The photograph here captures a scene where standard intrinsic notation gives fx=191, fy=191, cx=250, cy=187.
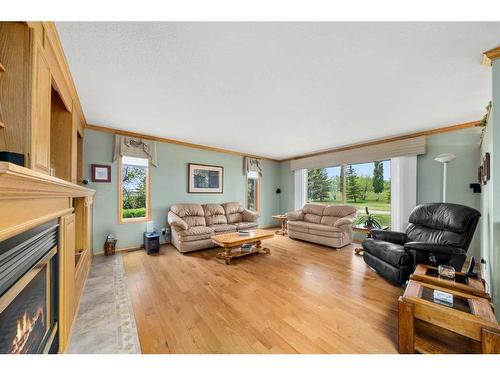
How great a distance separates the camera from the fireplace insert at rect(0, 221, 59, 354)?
0.78 metres

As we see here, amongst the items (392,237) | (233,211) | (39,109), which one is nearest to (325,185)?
(233,211)

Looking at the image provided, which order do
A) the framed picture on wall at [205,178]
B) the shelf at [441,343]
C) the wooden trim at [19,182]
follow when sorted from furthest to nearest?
the framed picture on wall at [205,178], the shelf at [441,343], the wooden trim at [19,182]

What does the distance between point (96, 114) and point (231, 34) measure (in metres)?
2.72

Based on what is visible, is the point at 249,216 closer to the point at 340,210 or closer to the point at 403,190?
the point at 340,210

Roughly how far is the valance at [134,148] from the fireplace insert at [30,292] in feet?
9.13

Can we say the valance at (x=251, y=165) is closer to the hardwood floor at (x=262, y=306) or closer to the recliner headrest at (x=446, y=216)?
the hardwood floor at (x=262, y=306)

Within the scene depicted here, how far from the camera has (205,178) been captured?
4.99 m

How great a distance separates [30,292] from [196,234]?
2.72 m

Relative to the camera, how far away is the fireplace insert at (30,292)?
0.78m

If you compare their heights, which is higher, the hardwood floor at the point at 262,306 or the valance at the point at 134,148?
the valance at the point at 134,148

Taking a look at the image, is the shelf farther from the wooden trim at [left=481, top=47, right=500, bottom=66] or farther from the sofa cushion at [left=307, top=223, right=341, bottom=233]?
the sofa cushion at [left=307, top=223, right=341, bottom=233]

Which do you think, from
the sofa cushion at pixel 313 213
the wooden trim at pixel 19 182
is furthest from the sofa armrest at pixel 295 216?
the wooden trim at pixel 19 182

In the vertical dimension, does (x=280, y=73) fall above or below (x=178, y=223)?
above
